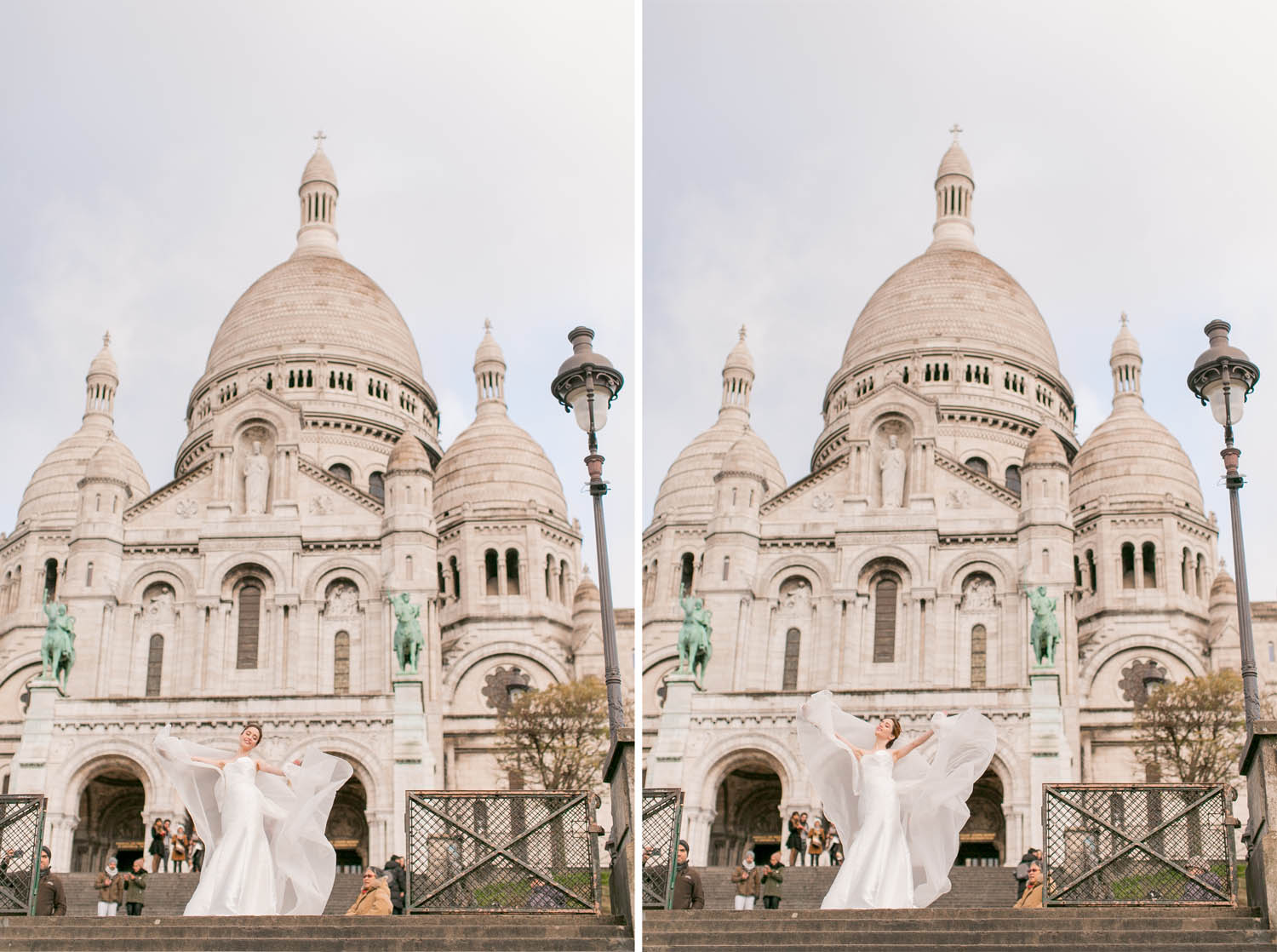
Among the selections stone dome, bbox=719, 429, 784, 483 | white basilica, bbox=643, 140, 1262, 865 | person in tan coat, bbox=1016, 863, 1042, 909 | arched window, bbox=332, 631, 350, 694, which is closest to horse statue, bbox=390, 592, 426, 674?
arched window, bbox=332, 631, 350, 694

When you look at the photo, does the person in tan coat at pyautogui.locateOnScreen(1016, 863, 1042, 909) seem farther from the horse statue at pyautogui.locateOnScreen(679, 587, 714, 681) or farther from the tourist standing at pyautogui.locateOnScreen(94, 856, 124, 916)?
the horse statue at pyautogui.locateOnScreen(679, 587, 714, 681)

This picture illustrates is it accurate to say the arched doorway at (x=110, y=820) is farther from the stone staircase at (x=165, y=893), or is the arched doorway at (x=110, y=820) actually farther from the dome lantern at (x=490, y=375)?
the dome lantern at (x=490, y=375)

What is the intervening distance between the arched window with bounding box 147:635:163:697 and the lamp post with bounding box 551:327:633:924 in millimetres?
28755

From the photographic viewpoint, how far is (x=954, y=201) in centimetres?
6956

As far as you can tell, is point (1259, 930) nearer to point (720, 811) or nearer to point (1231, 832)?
point (1231, 832)

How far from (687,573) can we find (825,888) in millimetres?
25262

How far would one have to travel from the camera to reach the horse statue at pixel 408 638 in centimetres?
4419

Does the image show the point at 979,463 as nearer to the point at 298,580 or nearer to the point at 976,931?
the point at 298,580

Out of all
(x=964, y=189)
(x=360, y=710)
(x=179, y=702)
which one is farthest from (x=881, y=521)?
(x=964, y=189)

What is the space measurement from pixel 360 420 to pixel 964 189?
23.3 metres

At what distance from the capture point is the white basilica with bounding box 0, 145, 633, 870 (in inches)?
1715

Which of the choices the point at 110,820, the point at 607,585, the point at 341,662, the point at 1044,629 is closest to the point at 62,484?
the point at 341,662

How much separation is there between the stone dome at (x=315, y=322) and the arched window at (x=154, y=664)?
14.6 meters

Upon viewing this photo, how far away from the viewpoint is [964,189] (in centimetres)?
7019
